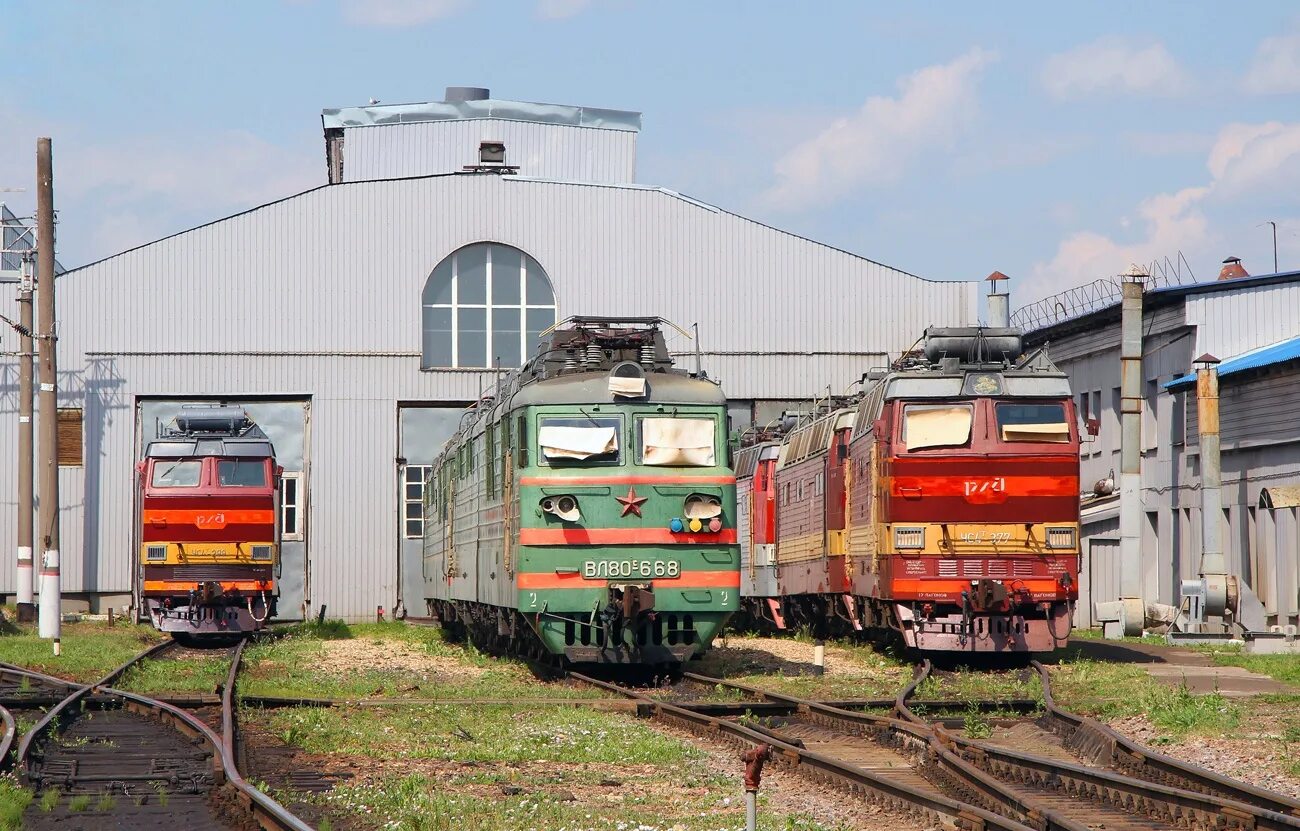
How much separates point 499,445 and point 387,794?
9691 millimetres

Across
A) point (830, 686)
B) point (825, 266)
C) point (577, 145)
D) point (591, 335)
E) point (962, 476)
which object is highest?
point (577, 145)

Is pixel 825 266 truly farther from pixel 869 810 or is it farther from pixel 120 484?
pixel 869 810

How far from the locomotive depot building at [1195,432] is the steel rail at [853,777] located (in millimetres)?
15992

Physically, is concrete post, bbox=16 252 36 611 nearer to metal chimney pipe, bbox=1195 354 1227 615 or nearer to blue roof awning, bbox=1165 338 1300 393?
metal chimney pipe, bbox=1195 354 1227 615

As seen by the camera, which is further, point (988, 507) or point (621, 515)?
point (988, 507)

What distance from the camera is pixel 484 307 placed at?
121ft

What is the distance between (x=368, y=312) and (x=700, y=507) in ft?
63.6

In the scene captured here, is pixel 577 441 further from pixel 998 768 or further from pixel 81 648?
pixel 81 648

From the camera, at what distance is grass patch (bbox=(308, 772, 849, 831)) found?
9.73 m

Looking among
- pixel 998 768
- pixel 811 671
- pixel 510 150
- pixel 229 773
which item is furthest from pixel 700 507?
pixel 510 150

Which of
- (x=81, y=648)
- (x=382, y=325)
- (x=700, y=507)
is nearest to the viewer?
(x=700, y=507)

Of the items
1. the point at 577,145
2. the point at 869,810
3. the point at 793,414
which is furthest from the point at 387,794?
the point at 577,145

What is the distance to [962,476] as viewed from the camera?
66.8ft

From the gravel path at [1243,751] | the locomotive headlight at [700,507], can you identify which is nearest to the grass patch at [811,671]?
the locomotive headlight at [700,507]
